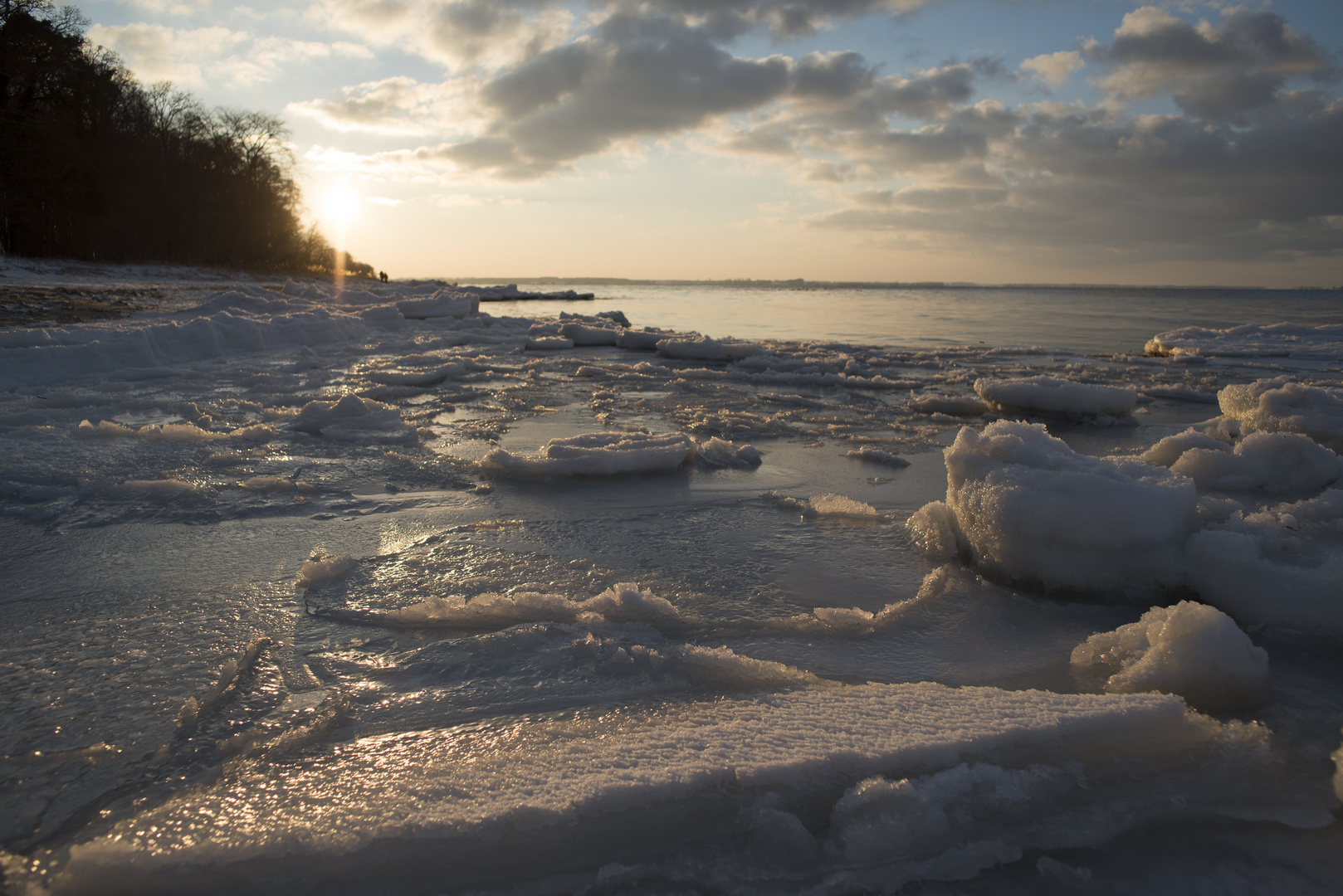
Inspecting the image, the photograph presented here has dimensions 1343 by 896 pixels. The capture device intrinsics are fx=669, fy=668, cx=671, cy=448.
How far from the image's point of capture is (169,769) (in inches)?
46.6

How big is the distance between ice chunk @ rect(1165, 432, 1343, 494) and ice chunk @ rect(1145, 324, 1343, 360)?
27.2 feet

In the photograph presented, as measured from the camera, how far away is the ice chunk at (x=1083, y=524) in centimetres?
199

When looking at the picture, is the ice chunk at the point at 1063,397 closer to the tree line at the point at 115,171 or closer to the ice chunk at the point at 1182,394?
the ice chunk at the point at 1182,394

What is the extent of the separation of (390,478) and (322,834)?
2.23 m

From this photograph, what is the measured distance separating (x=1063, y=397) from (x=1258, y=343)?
31.5 feet

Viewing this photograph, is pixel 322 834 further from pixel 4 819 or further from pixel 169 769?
pixel 4 819

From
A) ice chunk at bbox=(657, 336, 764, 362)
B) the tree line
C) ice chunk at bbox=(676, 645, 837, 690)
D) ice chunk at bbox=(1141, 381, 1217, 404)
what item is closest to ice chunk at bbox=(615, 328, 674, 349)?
ice chunk at bbox=(657, 336, 764, 362)

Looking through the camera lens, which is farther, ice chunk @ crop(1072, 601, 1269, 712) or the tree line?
the tree line

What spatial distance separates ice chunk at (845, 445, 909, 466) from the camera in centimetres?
363

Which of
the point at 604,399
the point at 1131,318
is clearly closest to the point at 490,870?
the point at 604,399

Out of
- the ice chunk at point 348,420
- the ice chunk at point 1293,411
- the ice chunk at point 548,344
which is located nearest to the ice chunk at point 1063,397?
the ice chunk at point 1293,411

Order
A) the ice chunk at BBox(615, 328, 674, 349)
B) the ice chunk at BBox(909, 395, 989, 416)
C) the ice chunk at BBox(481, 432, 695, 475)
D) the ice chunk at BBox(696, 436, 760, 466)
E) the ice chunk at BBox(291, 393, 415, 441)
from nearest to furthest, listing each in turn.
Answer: the ice chunk at BBox(481, 432, 695, 475) → the ice chunk at BBox(696, 436, 760, 466) → the ice chunk at BBox(291, 393, 415, 441) → the ice chunk at BBox(909, 395, 989, 416) → the ice chunk at BBox(615, 328, 674, 349)

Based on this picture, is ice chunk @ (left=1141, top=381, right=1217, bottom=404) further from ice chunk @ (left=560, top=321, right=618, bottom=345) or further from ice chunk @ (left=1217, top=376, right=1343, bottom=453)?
ice chunk @ (left=560, top=321, right=618, bottom=345)

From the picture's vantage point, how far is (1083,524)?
2002 millimetres
